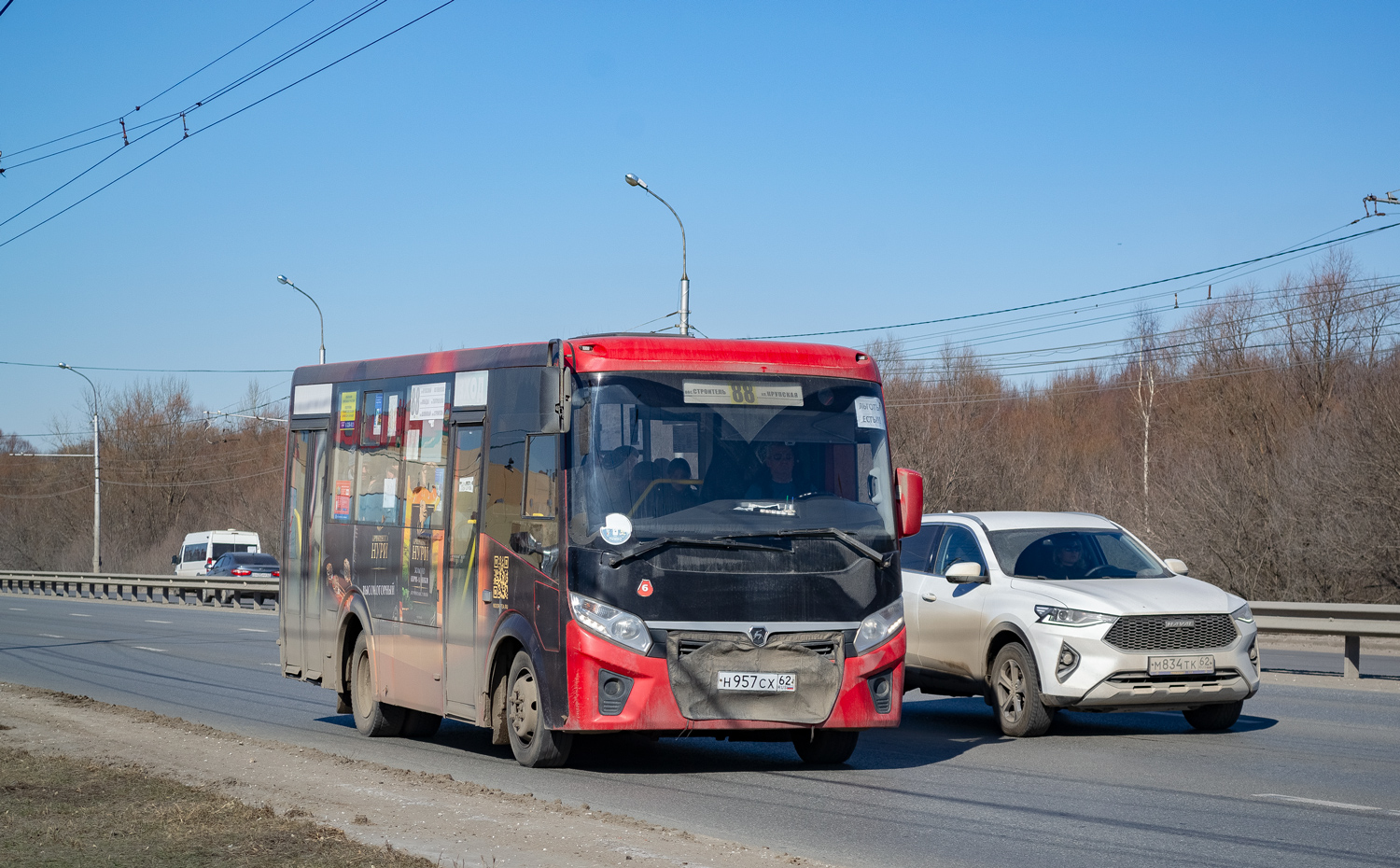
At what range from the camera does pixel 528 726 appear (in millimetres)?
10320

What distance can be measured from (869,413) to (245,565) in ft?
132

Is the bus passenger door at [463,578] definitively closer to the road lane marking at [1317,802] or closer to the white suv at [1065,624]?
the white suv at [1065,624]

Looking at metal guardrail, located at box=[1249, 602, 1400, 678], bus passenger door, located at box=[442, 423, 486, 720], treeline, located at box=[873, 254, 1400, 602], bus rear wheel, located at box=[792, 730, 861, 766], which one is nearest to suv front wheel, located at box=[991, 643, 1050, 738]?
bus rear wheel, located at box=[792, 730, 861, 766]

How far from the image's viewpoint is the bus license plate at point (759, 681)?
9664mm

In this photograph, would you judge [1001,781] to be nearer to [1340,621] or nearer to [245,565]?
[1340,621]

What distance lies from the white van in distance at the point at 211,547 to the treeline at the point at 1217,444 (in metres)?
23.8

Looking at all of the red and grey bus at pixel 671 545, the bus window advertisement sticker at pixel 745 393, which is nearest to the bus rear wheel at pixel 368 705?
the red and grey bus at pixel 671 545

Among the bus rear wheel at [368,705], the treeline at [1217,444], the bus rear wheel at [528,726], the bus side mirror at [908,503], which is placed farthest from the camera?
the treeline at [1217,444]

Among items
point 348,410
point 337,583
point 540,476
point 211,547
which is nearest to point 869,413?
point 540,476

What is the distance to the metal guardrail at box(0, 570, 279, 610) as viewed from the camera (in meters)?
42.2

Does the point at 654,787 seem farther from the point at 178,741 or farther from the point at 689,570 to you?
the point at 178,741

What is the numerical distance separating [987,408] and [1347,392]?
23.9m

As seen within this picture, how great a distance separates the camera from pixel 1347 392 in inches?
1460

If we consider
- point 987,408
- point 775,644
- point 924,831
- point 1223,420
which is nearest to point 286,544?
point 775,644
